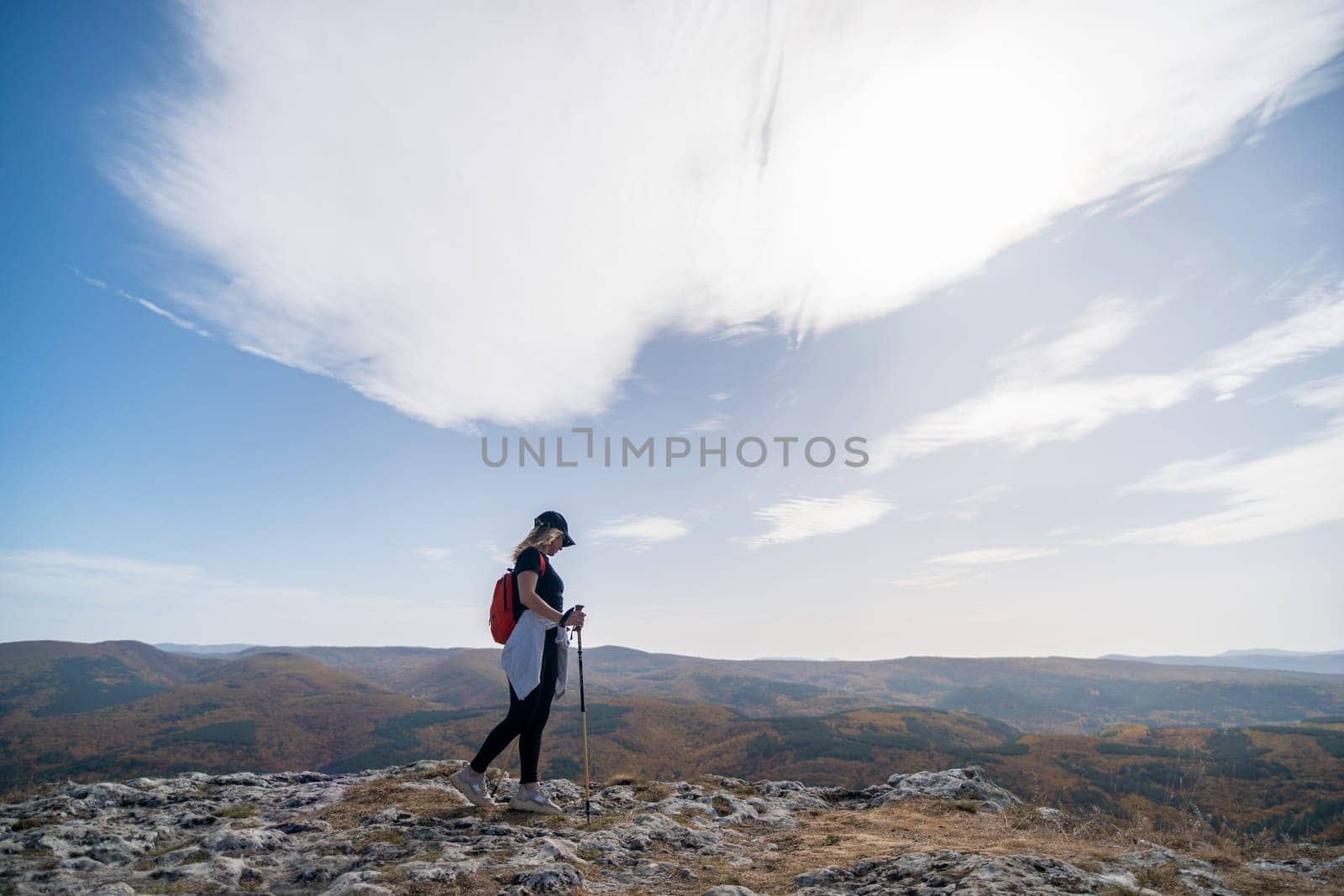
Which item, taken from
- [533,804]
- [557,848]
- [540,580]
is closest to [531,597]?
[540,580]

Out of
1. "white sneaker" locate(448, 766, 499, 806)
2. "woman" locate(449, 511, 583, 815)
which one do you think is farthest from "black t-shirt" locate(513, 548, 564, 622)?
"white sneaker" locate(448, 766, 499, 806)

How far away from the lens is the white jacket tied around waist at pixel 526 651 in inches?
329

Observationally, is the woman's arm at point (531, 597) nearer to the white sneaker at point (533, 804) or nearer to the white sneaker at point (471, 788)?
the white sneaker at point (471, 788)

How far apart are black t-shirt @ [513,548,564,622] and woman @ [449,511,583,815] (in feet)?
0.04

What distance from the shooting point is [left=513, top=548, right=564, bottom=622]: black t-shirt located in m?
8.69

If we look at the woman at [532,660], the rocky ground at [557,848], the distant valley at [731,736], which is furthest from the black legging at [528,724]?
the distant valley at [731,736]

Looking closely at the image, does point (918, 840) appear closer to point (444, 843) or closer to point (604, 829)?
point (604, 829)

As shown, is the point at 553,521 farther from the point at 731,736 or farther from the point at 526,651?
the point at 731,736

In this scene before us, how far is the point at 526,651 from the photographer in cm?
855

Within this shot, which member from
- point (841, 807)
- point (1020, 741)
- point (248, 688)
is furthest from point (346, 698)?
point (841, 807)

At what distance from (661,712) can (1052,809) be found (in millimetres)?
104784

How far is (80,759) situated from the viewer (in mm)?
77188

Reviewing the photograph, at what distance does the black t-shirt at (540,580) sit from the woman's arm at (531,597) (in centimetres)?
9

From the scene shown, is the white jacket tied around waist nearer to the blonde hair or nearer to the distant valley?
the blonde hair
